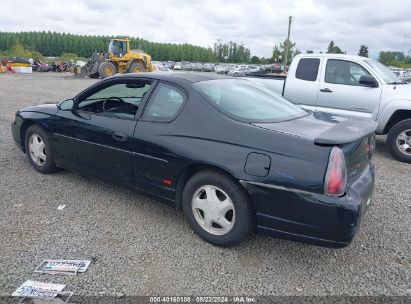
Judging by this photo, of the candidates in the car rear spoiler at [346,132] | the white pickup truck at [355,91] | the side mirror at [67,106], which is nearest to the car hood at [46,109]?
the side mirror at [67,106]

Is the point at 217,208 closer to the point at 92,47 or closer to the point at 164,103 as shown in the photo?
the point at 164,103

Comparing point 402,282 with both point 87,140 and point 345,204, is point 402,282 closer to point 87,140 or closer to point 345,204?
point 345,204

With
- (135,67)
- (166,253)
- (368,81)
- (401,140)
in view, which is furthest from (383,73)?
(135,67)

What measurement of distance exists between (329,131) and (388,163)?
3582 mm

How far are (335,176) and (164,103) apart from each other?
1.75 meters

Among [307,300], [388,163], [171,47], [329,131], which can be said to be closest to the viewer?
[307,300]

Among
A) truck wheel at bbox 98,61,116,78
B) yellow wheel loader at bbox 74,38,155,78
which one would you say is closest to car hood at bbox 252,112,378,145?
truck wheel at bbox 98,61,116,78

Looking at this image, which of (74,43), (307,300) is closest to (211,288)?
(307,300)

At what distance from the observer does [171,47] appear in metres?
123

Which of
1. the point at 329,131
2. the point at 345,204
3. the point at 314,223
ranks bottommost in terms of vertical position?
the point at 314,223

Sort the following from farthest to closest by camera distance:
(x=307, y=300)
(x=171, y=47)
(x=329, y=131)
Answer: (x=171, y=47), (x=329, y=131), (x=307, y=300)

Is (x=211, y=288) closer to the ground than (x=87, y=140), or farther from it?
closer to the ground

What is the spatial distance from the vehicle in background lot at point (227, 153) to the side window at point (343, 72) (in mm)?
3075

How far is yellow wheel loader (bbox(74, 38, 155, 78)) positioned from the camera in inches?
921
